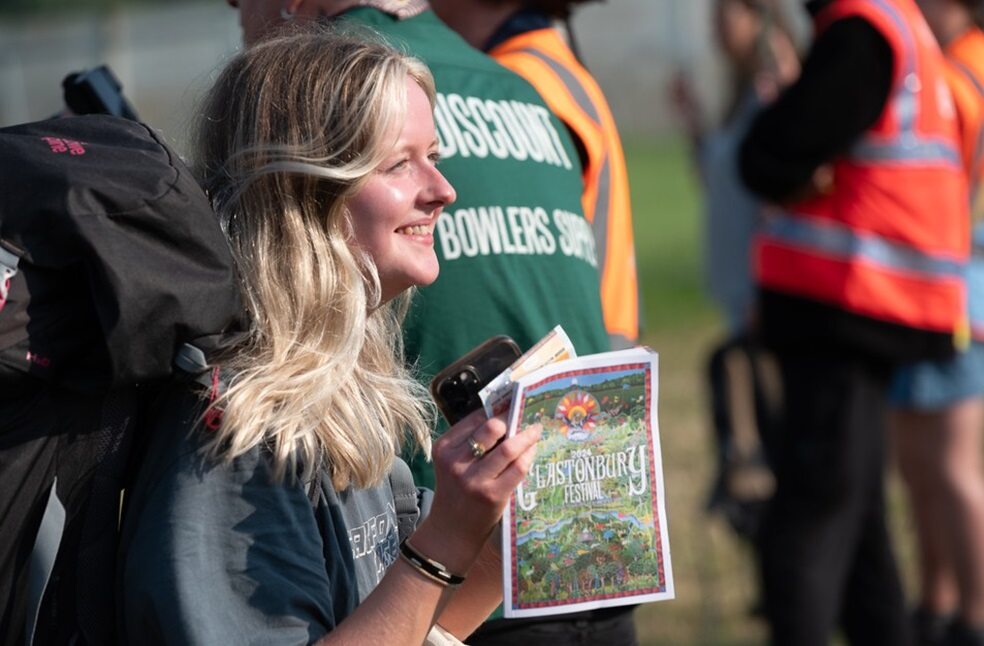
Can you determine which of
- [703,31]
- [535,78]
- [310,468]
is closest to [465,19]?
[535,78]

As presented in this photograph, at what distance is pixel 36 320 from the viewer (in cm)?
159

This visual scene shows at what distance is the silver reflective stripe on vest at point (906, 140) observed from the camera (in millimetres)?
4090

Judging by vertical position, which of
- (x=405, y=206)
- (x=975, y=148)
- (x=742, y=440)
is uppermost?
(x=405, y=206)

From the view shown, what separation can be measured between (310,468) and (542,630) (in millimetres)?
982

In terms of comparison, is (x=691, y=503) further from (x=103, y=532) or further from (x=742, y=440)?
(x=103, y=532)

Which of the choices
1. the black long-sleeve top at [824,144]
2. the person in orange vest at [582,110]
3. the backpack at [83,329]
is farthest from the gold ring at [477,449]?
the black long-sleeve top at [824,144]

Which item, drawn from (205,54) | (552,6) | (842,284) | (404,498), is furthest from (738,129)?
Answer: (205,54)

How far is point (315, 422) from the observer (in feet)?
5.79

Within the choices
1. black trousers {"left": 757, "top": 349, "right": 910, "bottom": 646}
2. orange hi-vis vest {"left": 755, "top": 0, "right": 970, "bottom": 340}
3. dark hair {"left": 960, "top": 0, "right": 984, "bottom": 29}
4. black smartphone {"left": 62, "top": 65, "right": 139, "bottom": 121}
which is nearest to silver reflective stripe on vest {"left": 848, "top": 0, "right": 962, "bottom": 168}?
orange hi-vis vest {"left": 755, "top": 0, "right": 970, "bottom": 340}

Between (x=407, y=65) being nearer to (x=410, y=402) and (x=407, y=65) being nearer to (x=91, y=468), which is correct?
(x=410, y=402)

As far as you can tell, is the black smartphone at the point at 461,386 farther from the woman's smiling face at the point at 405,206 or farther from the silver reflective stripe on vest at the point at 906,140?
the silver reflective stripe on vest at the point at 906,140

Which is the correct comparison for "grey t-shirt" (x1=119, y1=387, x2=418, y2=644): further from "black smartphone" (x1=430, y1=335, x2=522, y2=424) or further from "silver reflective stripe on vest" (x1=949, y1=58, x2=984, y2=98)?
"silver reflective stripe on vest" (x1=949, y1=58, x2=984, y2=98)

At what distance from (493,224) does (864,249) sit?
190 cm

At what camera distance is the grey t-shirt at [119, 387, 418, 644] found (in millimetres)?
1630
